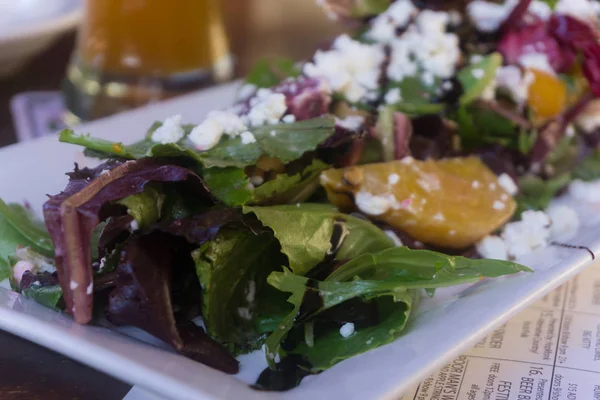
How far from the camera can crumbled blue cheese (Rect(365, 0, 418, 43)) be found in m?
1.26

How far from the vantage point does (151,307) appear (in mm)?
713

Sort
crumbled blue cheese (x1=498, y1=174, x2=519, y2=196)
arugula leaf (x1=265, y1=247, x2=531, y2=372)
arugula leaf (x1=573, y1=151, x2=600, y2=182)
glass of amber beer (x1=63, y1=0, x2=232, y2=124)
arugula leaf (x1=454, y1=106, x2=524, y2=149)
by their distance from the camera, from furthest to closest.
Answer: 1. glass of amber beer (x1=63, y1=0, x2=232, y2=124)
2. arugula leaf (x1=573, y1=151, x2=600, y2=182)
3. arugula leaf (x1=454, y1=106, x2=524, y2=149)
4. crumbled blue cheese (x1=498, y1=174, x2=519, y2=196)
5. arugula leaf (x1=265, y1=247, x2=531, y2=372)

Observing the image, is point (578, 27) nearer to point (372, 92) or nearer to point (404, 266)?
point (372, 92)

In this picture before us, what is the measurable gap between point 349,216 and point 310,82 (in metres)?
0.29

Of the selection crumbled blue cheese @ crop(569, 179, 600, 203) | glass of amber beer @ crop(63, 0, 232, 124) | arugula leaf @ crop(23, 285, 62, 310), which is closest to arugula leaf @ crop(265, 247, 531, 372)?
arugula leaf @ crop(23, 285, 62, 310)

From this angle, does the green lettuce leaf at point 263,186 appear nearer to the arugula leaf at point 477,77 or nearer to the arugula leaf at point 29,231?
the arugula leaf at point 29,231

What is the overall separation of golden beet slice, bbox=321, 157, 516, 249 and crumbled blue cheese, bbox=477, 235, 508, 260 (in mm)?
14

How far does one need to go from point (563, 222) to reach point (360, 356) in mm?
511

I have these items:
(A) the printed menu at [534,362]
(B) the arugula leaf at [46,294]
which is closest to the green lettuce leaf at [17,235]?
(B) the arugula leaf at [46,294]

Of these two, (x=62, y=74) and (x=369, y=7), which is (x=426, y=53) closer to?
(x=369, y=7)

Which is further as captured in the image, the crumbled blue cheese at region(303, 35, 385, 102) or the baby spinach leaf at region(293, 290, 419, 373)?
the crumbled blue cheese at region(303, 35, 385, 102)

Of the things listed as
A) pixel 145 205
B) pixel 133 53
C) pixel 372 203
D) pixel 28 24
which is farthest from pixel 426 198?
pixel 28 24

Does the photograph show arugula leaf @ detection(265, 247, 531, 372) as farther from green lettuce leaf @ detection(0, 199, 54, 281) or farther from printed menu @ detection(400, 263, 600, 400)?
green lettuce leaf @ detection(0, 199, 54, 281)

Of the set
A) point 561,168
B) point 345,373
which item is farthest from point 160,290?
point 561,168
